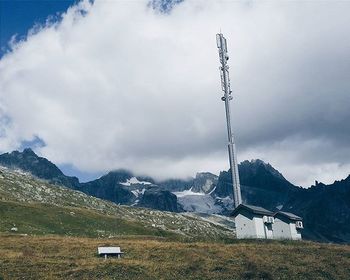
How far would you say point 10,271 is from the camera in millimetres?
44156

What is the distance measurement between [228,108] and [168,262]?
94877 millimetres

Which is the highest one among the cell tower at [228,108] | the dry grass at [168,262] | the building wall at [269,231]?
the cell tower at [228,108]

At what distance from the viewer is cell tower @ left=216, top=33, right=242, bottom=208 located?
13301 cm

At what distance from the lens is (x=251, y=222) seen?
91938 mm

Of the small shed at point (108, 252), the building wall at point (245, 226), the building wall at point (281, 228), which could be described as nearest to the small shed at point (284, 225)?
the building wall at point (281, 228)

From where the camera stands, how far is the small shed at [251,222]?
91812mm

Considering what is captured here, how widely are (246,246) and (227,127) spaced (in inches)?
3097

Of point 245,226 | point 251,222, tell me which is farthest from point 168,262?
point 245,226

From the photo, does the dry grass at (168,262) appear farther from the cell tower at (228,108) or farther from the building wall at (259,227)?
the cell tower at (228,108)

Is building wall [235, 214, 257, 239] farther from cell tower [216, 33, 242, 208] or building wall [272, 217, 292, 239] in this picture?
cell tower [216, 33, 242, 208]

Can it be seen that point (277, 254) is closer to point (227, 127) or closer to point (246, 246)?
point (246, 246)

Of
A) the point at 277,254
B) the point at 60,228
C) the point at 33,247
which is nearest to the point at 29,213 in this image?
the point at 60,228

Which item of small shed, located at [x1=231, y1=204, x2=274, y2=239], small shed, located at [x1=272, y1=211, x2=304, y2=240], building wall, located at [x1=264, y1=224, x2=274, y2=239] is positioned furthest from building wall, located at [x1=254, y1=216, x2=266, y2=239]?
small shed, located at [x1=272, y1=211, x2=304, y2=240]

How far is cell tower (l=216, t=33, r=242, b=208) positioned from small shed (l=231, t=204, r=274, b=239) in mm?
33569
